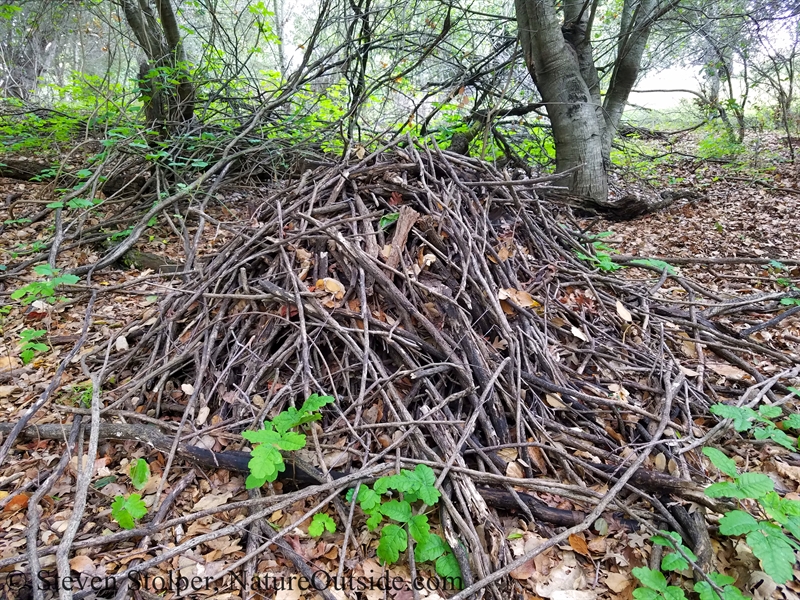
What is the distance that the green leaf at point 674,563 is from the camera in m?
1.47

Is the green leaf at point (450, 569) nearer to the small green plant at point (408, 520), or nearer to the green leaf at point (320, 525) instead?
the small green plant at point (408, 520)

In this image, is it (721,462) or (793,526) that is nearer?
(793,526)

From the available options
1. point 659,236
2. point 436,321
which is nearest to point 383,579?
point 436,321

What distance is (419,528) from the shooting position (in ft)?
5.21

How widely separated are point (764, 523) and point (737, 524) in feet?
0.30

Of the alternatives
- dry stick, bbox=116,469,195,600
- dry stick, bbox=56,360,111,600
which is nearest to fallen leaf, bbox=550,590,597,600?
dry stick, bbox=116,469,195,600

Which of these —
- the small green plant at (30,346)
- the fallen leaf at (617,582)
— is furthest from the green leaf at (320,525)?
the small green plant at (30,346)

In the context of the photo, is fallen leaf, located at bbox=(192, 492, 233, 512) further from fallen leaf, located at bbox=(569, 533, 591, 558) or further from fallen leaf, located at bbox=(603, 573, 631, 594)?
fallen leaf, located at bbox=(603, 573, 631, 594)

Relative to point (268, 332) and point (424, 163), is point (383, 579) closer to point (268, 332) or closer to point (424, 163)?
point (268, 332)

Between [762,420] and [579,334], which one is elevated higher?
[579,334]

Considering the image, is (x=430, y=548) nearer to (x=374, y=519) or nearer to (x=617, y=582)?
Answer: (x=374, y=519)

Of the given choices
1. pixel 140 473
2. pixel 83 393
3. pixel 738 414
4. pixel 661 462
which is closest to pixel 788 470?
pixel 738 414

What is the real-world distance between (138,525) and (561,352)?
2.26 m

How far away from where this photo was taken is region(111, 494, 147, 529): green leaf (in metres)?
1.66
